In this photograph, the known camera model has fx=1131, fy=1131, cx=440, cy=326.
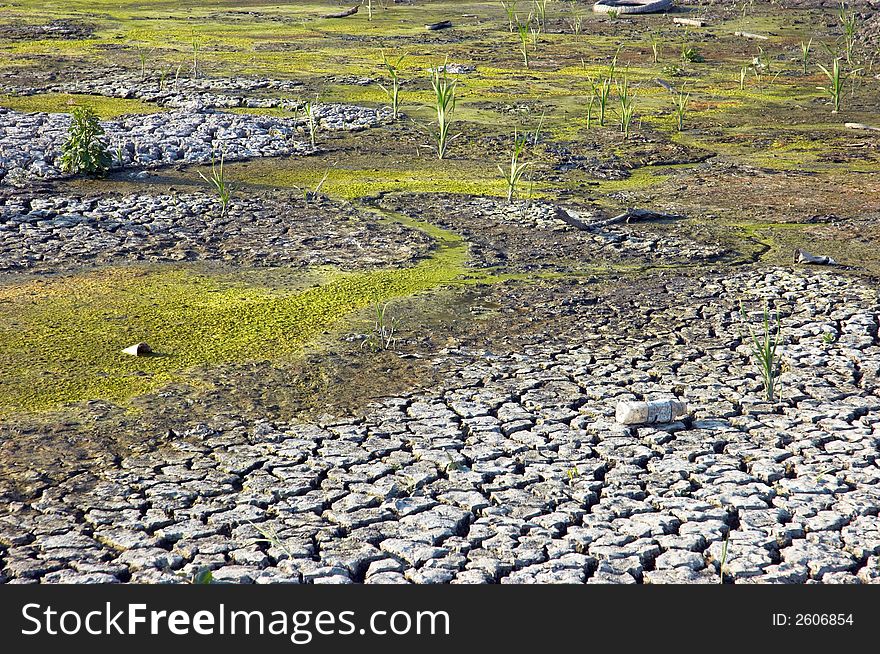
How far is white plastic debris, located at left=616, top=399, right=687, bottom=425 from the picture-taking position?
4133 mm

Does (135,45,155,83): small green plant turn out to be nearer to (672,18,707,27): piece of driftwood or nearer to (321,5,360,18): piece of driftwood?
(321,5,360,18): piece of driftwood

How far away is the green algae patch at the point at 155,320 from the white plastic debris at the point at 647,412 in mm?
1532

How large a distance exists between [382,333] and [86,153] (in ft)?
12.2

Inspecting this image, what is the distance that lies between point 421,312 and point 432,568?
7.99 ft

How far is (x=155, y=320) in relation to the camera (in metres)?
5.27

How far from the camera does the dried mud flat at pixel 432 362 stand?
10.8 ft

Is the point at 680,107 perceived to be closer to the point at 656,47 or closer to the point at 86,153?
the point at 86,153

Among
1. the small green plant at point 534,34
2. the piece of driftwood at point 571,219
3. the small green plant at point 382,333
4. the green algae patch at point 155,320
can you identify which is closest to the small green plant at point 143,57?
the small green plant at point 534,34

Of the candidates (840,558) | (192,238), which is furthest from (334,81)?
(840,558)

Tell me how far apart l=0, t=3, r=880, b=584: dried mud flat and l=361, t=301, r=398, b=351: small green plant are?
0.04 meters

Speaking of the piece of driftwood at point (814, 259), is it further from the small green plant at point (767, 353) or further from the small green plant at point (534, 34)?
the small green plant at point (534, 34)

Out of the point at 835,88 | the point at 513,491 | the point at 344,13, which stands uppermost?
the point at 344,13

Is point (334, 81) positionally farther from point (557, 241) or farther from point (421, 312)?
point (421, 312)

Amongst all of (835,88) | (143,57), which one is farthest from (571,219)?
(143,57)
